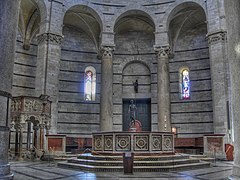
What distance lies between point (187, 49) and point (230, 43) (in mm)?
17895

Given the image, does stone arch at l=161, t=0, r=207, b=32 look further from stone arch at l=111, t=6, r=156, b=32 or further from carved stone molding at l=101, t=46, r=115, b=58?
carved stone molding at l=101, t=46, r=115, b=58

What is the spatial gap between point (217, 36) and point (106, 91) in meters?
8.07

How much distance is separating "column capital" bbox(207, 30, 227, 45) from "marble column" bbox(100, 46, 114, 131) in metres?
6.75

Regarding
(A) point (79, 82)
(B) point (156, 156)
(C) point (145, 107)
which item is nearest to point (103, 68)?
(A) point (79, 82)

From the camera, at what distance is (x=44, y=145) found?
15000 millimetres

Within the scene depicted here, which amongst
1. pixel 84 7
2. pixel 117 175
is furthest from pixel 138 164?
pixel 84 7

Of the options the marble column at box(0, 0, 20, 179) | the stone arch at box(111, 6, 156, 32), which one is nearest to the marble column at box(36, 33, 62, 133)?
the stone arch at box(111, 6, 156, 32)

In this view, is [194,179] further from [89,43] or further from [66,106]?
[89,43]

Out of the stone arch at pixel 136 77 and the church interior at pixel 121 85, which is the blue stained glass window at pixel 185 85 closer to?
the church interior at pixel 121 85

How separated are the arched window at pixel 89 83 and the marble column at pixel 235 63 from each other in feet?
58.7

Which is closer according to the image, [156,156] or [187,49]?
[156,156]

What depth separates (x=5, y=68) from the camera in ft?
16.5

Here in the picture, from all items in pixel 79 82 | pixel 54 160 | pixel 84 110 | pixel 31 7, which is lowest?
pixel 54 160

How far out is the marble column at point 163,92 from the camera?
1859cm
